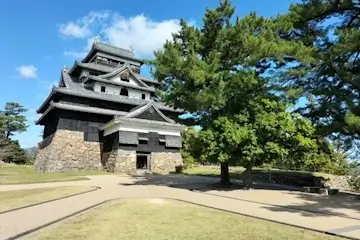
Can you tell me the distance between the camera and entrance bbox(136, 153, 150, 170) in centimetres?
3018

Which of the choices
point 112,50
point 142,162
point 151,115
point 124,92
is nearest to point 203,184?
point 142,162

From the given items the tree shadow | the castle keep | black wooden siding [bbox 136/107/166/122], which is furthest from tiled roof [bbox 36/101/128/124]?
the tree shadow

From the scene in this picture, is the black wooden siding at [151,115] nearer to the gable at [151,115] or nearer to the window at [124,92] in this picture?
the gable at [151,115]

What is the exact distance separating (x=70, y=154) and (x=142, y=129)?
7104 mm

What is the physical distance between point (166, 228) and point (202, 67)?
35.3ft

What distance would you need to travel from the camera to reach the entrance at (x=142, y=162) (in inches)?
1188

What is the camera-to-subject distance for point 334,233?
278 inches

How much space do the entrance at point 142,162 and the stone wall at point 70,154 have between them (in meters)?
3.77

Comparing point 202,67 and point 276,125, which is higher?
point 202,67

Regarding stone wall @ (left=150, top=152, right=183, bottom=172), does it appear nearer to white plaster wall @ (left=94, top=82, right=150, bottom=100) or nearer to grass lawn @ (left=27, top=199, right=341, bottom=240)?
white plaster wall @ (left=94, top=82, right=150, bottom=100)

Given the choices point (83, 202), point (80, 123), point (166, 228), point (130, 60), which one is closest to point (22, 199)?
point (83, 202)

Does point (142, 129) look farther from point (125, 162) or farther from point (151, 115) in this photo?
point (125, 162)

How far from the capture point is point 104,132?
3162cm

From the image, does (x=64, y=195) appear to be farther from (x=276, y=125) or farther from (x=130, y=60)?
(x=130, y=60)
